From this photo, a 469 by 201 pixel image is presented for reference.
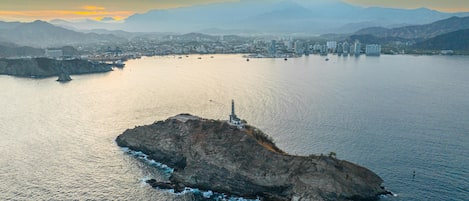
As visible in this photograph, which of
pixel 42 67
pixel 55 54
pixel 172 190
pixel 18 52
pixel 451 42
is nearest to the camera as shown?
pixel 172 190

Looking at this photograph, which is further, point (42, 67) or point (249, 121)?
point (42, 67)

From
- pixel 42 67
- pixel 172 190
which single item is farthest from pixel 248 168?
pixel 42 67

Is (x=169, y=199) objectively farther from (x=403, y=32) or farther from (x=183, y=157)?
(x=403, y=32)

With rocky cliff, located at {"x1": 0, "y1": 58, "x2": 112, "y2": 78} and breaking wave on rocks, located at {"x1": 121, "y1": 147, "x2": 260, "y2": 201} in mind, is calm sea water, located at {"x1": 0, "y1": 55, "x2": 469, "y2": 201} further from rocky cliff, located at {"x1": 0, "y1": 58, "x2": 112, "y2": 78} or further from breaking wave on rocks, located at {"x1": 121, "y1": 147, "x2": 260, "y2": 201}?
rocky cliff, located at {"x1": 0, "y1": 58, "x2": 112, "y2": 78}

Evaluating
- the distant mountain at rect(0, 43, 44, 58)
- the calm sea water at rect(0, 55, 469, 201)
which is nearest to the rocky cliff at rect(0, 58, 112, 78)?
the calm sea water at rect(0, 55, 469, 201)

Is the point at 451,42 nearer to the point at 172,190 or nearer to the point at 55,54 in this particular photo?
the point at 55,54

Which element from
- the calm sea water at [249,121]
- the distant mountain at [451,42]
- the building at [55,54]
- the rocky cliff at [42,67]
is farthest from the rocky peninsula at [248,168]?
the distant mountain at [451,42]

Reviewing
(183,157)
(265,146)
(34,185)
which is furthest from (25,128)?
(265,146)
